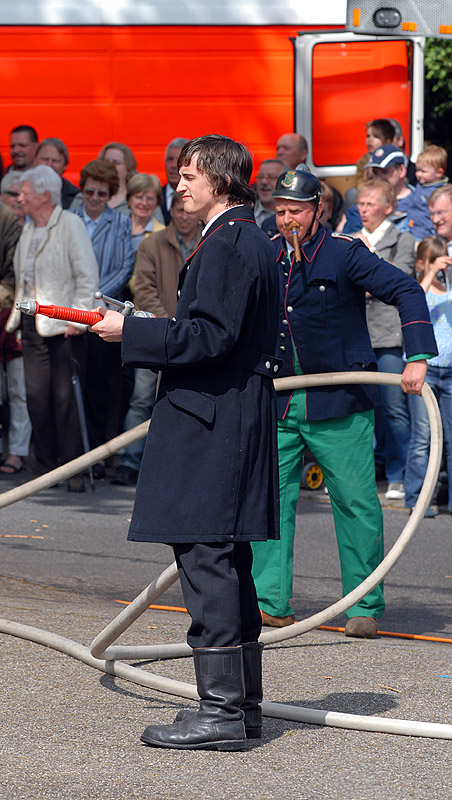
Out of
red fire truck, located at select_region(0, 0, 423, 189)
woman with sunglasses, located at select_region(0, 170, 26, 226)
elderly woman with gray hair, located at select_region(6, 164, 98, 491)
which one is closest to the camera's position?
elderly woman with gray hair, located at select_region(6, 164, 98, 491)

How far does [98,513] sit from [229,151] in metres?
5.05

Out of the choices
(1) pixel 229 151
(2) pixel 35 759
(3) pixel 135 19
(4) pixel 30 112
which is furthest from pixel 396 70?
(2) pixel 35 759

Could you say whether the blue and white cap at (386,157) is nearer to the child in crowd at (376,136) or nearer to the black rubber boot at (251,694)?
the child in crowd at (376,136)

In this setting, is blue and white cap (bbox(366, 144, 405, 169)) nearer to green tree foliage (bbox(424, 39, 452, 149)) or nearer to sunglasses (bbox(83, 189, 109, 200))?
sunglasses (bbox(83, 189, 109, 200))

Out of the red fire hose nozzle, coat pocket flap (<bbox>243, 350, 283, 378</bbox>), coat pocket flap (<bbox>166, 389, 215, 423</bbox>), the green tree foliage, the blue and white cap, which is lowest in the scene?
coat pocket flap (<bbox>166, 389, 215, 423</bbox>)

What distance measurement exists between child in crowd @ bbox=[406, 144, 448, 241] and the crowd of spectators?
11 mm

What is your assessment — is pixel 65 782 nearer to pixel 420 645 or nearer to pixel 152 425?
pixel 152 425

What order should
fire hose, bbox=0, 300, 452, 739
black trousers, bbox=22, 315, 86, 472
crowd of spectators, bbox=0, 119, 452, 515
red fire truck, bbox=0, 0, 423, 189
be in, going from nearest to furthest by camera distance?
fire hose, bbox=0, 300, 452, 739
crowd of spectators, bbox=0, 119, 452, 515
black trousers, bbox=22, 315, 86, 472
red fire truck, bbox=0, 0, 423, 189

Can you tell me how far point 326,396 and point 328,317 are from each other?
0.35 m

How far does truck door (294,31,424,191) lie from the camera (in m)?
11.7

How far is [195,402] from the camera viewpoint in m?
4.00

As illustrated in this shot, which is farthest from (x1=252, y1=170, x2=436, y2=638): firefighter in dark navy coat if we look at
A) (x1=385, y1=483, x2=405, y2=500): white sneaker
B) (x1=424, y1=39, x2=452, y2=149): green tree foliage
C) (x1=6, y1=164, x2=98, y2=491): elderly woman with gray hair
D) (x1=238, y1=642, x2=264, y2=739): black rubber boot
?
(x1=424, y1=39, x2=452, y2=149): green tree foliage

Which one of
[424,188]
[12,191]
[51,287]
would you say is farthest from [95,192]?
[424,188]

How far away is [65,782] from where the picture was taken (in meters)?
3.71
